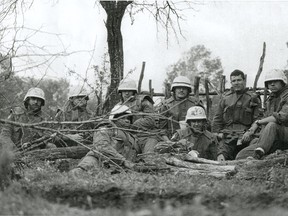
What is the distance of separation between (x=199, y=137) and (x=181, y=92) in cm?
149

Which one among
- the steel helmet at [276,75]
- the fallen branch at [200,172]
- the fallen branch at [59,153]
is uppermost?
the steel helmet at [276,75]

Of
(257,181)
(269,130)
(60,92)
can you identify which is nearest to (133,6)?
(269,130)

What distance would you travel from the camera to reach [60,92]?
153ft

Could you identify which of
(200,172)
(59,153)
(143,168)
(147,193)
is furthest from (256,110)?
(147,193)

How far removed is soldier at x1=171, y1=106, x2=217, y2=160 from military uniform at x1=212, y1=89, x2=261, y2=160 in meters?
0.45

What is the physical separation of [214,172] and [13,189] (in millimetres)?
3649

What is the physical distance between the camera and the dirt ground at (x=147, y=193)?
454cm

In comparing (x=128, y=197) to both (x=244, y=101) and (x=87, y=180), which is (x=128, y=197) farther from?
(x=244, y=101)

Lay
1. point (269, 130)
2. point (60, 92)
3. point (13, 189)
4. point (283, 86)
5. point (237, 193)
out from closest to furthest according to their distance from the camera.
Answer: point (13, 189) < point (237, 193) < point (269, 130) < point (283, 86) < point (60, 92)

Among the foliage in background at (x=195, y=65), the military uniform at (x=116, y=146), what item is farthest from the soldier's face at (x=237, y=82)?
the foliage in background at (x=195, y=65)

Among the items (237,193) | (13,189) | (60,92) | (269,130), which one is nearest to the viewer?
(13,189)

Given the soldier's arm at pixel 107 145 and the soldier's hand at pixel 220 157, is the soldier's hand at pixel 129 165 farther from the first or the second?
the soldier's hand at pixel 220 157

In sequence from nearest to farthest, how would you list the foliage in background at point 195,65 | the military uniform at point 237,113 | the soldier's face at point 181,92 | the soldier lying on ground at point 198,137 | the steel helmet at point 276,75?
the soldier lying on ground at point 198,137 → the steel helmet at point 276,75 → the military uniform at point 237,113 → the soldier's face at point 181,92 → the foliage in background at point 195,65

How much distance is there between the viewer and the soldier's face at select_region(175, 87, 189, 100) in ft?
36.6
